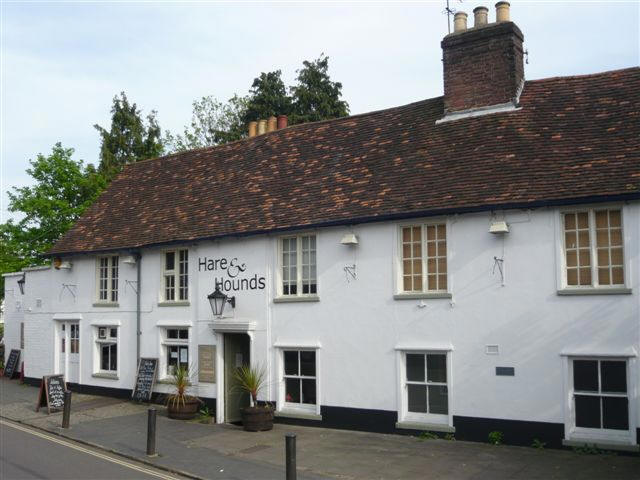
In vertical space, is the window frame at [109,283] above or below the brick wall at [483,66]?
below

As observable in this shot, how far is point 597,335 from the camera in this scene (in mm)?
12984

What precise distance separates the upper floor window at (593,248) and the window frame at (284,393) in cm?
625

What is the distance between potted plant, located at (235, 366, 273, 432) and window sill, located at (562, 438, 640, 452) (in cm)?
670

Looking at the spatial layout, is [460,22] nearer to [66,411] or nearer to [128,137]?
[66,411]

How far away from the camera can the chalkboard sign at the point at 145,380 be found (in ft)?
65.8

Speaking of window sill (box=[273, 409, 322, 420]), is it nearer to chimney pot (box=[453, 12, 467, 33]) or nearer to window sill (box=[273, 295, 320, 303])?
window sill (box=[273, 295, 320, 303])

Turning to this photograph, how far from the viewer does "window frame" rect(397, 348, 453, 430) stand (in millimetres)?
14516

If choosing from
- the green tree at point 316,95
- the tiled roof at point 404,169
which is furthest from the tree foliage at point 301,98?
the tiled roof at point 404,169

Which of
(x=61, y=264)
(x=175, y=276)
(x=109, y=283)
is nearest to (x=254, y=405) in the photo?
(x=175, y=276)

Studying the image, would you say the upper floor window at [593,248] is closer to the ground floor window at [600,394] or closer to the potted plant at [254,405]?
the ground floor window at [600,394]

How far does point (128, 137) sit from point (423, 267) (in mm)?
36971

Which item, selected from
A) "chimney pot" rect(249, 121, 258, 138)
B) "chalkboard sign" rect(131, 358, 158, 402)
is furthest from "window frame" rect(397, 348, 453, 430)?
"chimney pot" rect(249, 121, 258, 138)

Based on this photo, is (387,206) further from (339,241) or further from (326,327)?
(326,327)

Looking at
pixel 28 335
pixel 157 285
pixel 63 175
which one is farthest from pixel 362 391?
pixel 63 175
